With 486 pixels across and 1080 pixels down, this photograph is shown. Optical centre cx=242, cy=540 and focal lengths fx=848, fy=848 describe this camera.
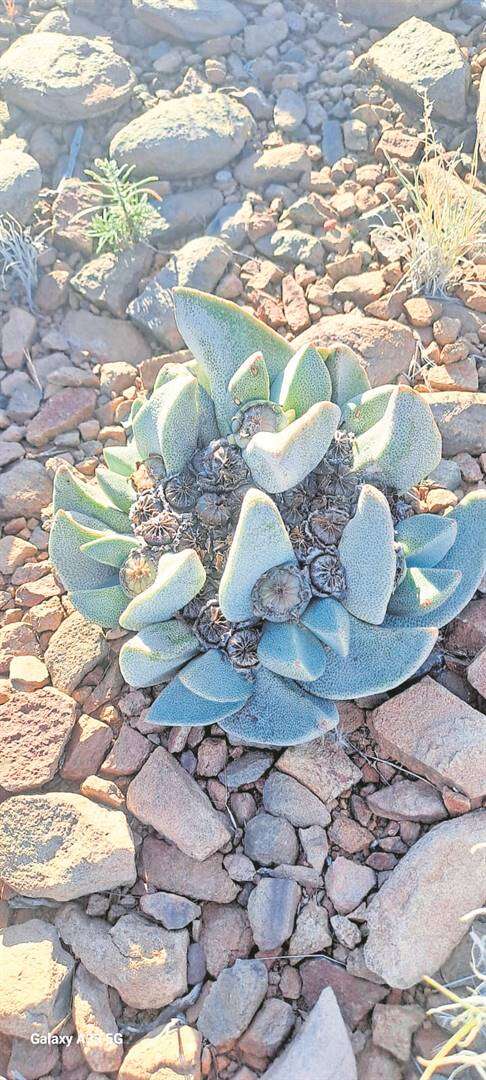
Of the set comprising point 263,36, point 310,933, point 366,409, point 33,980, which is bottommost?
point 33,980

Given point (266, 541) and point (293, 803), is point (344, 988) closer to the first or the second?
point (293, 803)

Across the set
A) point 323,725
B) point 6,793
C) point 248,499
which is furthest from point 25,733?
point 248,499

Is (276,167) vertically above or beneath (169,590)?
above

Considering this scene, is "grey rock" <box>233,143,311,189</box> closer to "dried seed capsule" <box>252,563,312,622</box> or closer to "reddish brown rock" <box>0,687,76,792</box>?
"dried seed capsule" <box>252,563,312,622</box>

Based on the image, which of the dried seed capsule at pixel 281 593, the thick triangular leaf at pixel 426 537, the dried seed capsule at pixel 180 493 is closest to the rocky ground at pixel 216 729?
the thick triangular leaf at pixel 426 537

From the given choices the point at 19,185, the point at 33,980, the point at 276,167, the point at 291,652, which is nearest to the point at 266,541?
the point at 291,652

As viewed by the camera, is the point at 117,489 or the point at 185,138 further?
the point at 185,138

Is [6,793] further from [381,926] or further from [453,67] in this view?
[453,67]
